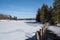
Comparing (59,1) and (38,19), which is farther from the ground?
(59,1)

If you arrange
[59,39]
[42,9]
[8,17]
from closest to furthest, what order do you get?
1. [59,39]
2. [42,9]
3. [8,17]

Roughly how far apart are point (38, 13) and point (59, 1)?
7969 centimetres

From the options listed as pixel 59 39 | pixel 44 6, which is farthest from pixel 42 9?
pixel 59 39

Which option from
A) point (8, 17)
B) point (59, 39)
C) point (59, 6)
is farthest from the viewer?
point (8, 17)

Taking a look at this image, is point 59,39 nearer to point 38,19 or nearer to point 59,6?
point 59,6

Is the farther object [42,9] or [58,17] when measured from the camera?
[42,9]

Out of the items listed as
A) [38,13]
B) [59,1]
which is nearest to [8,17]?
[38,13]

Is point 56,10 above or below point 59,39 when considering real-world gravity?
above

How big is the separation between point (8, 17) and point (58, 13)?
101839 mm

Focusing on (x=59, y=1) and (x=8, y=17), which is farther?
(x=8, y=17)

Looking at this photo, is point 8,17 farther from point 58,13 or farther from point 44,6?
point 58,13

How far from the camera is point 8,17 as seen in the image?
Answer: 118 meters

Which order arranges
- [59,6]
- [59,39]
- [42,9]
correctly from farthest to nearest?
[42,9]
[59,6]
[59,39]

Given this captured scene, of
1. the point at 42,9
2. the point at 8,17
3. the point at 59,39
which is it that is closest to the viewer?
the point at 59,39
